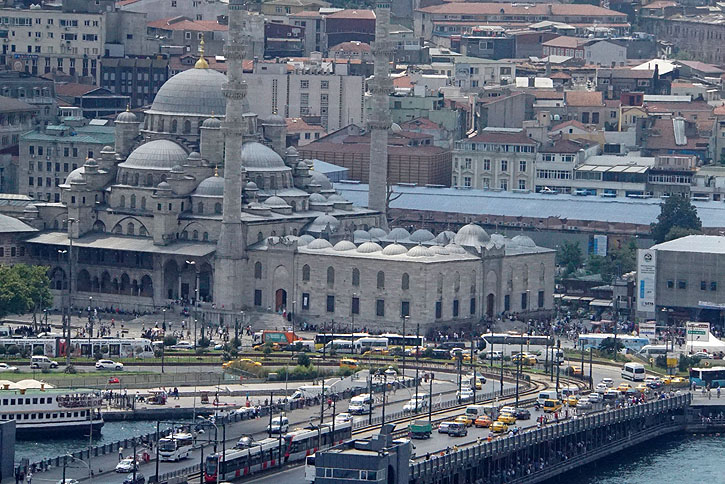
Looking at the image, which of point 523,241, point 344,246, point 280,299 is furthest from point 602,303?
point 280,299

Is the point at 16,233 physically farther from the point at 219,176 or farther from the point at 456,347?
the point at 456,347

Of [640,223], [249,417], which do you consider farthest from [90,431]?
[640,223]

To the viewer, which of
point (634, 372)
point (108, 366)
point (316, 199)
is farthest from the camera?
point (316, 199)

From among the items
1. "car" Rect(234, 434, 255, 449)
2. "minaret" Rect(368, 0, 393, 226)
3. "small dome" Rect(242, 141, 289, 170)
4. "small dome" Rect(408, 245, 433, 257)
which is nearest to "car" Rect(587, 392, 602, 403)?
"car" Rect(234, 434, 255, 449)

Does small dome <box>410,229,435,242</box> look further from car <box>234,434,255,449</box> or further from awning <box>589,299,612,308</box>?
car <box>234,434,255,449</box>

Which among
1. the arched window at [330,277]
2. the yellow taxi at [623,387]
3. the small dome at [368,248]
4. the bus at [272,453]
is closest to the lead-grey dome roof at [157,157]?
the arched window at [330,277]

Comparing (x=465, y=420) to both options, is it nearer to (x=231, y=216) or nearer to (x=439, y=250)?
(x=439, y=250)

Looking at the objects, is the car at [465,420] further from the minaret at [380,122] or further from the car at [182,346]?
the minaret at [380,122]

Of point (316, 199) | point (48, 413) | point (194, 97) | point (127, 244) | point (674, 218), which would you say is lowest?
point (48, 413)
